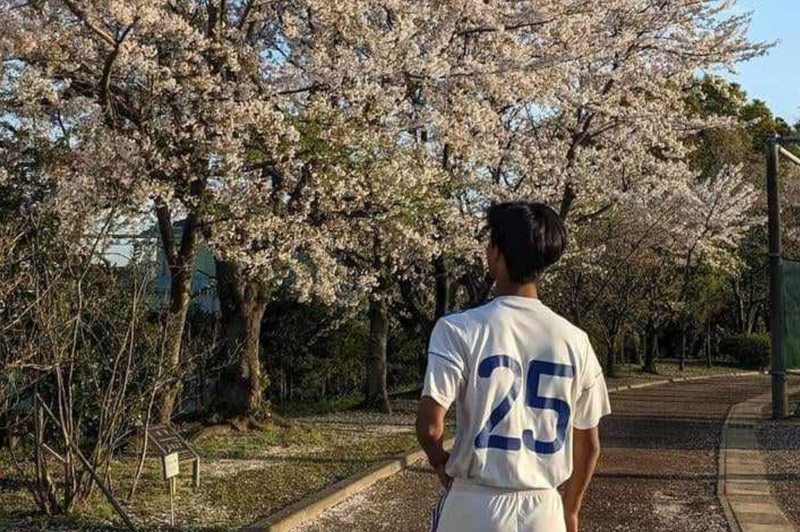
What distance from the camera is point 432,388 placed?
2844 millimetres

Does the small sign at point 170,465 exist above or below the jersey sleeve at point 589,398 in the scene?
below

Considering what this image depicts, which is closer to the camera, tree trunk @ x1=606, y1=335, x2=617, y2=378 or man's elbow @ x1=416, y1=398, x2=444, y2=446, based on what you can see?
man's elbow @ x1=416, y1=398, x2=444, y2=446

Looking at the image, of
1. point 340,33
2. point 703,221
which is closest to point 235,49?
point 340,33

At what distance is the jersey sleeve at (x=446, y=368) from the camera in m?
2.84

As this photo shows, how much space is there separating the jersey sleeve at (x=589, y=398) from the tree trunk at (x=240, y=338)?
32.2 ft

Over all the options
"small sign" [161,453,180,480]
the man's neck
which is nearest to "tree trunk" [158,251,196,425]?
"small sign" [161,453,180,480]

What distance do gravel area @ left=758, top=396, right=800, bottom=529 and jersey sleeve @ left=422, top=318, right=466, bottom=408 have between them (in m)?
5.85

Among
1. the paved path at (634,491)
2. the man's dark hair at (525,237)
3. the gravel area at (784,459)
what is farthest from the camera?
the gravel area at (784,459)

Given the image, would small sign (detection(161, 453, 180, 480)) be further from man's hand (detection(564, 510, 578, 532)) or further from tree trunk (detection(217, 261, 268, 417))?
tree trunk (detection(217, 261, 268, 417))

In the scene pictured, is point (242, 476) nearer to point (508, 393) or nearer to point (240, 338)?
point (240, 338)

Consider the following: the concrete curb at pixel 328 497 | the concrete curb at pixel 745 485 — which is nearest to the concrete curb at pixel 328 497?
the concrete curb at pixel 328 497

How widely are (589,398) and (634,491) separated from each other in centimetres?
686

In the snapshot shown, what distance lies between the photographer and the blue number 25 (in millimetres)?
2875

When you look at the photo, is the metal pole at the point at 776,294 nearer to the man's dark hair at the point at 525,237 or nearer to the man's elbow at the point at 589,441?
the man's elbow at the point at 589,441
